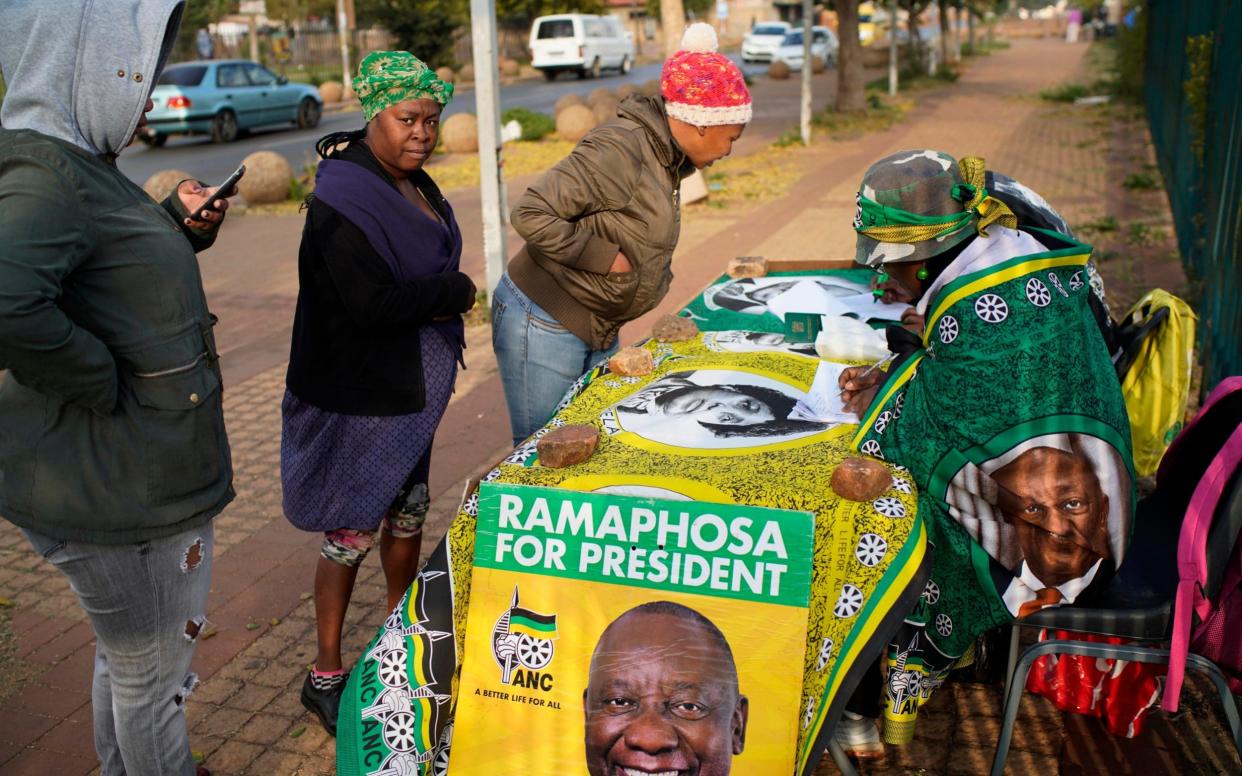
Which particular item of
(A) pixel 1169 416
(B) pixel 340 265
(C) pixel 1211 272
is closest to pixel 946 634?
(A) pixel 1169 416

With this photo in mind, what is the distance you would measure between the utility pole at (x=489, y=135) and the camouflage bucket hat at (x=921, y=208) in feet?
15.7

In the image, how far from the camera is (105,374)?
2.08 m

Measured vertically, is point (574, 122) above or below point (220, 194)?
above

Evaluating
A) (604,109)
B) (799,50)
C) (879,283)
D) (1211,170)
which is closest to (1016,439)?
(879,283)

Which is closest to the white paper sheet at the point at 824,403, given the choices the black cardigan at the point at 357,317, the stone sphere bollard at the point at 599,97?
the black cardigan at the point at 357,317

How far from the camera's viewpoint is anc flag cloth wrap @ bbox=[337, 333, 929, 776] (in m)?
2.28

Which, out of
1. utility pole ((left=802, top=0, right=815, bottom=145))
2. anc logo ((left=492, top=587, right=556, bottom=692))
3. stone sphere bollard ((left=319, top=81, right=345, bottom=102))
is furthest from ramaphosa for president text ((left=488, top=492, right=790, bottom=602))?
stone sphere bollard ((left=319, top=81, right=345, bottom=102))

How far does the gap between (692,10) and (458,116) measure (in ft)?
127

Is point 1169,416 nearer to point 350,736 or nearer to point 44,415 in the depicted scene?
point 350,736

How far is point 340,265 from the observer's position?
111 inches

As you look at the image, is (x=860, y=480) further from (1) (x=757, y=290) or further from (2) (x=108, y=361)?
(1) (x=757, y=290)

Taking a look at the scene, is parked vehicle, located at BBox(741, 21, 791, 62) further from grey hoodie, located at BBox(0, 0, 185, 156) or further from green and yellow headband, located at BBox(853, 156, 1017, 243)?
grey hoodie, located at BBox(0, 0, 185, 156)

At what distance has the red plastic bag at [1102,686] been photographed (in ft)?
9.25

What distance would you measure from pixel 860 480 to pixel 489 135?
5.47 metres
